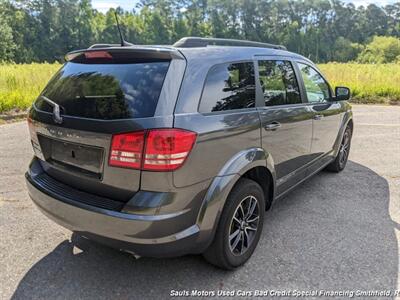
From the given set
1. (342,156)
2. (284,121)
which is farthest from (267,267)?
(342,156)

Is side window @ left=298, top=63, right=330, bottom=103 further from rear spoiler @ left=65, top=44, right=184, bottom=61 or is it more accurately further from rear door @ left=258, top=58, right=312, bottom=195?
rear spoiler @ left=65, top=44, right=184, bottom=61

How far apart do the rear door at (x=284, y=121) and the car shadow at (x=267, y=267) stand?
A: 0.54 m

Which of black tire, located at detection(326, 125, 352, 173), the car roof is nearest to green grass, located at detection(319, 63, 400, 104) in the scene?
black tire, located at detection(326, 125, 352, 173)

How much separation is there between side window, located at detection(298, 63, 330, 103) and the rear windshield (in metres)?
2.11

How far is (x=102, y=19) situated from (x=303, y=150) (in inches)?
3522

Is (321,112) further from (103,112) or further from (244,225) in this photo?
(103,112)

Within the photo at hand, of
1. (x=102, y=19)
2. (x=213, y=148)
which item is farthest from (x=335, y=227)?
(x=102, y=19)

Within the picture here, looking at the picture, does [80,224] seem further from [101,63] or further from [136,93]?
[101,63]

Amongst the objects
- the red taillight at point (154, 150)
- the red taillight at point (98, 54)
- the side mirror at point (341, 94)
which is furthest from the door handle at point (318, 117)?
the red taillight at point (98, 54)

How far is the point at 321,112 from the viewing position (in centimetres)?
393

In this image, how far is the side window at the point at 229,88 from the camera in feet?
7.82

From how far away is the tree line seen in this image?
70.9m

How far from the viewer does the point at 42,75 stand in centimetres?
1359

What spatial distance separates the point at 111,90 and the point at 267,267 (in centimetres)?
183
